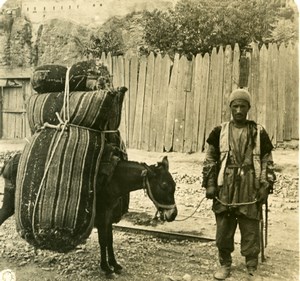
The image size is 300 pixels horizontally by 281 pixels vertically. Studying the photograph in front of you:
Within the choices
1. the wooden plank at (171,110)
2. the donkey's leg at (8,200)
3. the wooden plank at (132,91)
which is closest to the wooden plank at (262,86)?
the wooden plank at (171,110)

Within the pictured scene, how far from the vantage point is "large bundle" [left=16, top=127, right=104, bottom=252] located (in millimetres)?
3094

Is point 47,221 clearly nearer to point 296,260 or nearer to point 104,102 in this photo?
point 104,102

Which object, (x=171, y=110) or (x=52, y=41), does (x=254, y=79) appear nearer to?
(x=171, y=110)

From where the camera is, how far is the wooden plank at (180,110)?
6.96 meters

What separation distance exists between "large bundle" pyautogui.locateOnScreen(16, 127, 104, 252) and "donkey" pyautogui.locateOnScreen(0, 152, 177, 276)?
241 millimetres

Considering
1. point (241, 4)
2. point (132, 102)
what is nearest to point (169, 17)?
→ point (241, 4)

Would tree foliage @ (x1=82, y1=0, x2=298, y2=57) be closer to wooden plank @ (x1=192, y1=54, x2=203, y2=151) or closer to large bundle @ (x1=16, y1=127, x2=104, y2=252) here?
wooden plank @ (x1=192, y1=54, x2=203, y2=151)

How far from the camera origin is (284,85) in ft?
20.1

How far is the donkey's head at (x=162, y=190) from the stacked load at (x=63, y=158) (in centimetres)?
44

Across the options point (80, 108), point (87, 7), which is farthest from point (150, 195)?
point (87, 7)

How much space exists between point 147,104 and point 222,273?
4.13 meters

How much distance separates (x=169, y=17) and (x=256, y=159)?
3.49 meters

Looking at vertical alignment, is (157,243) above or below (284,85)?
below

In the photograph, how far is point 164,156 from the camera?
15.2ft
